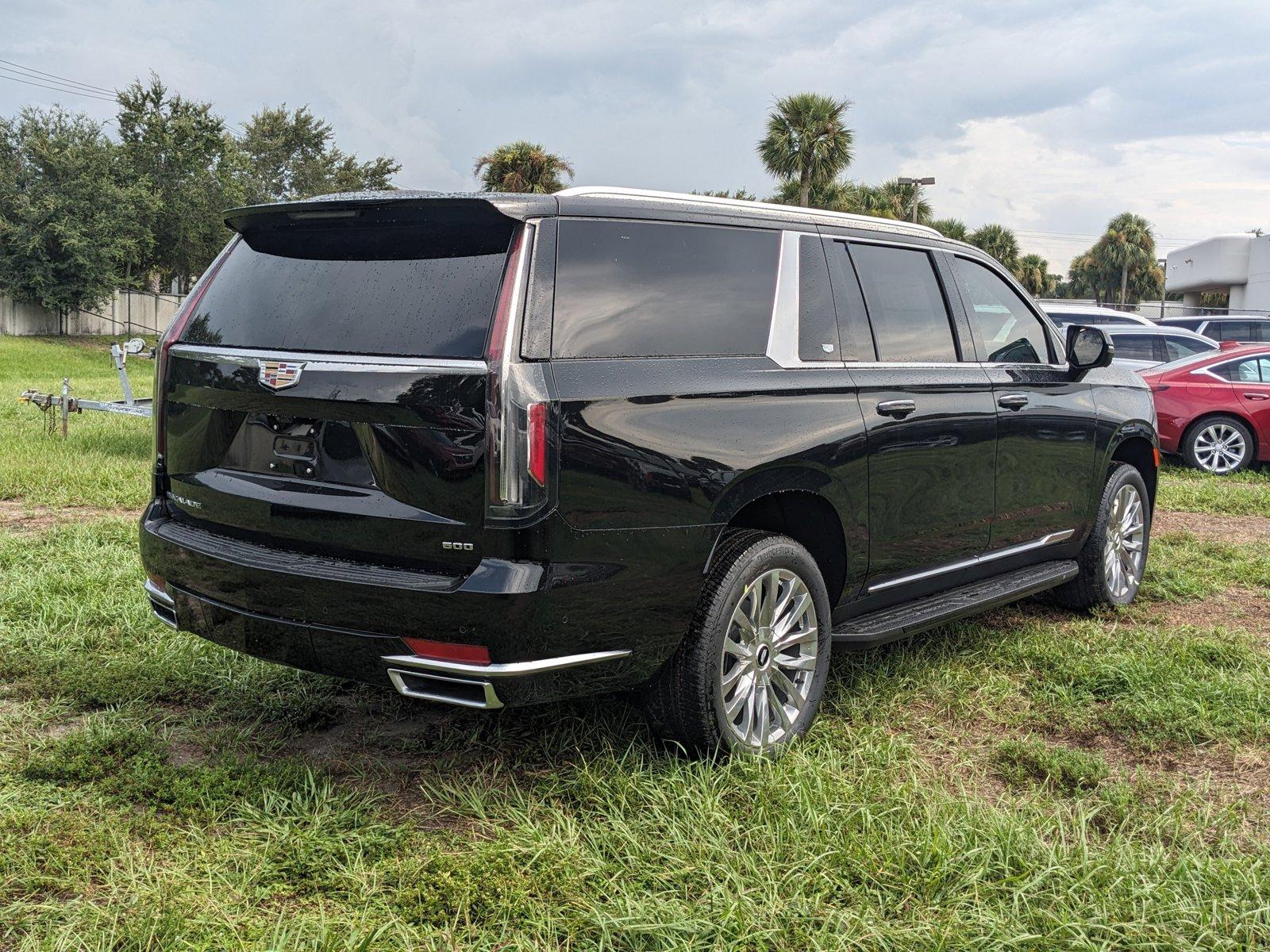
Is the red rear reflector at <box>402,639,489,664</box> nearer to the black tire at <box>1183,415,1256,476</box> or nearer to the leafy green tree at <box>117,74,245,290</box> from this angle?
the black tire at <box>1183,415,1256,476</box>

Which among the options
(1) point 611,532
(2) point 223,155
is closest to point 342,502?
(1) point 611,532

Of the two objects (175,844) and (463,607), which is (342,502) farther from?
(175,844)

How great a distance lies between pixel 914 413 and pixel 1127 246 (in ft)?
271

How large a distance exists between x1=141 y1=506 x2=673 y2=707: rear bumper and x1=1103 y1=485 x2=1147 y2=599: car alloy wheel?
11.0ft

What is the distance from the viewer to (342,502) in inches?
126

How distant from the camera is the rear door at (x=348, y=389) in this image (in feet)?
10.0

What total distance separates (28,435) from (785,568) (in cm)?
980

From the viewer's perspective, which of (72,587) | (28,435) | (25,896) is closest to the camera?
(25,896)

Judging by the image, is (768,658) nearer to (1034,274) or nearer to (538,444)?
(538,444)

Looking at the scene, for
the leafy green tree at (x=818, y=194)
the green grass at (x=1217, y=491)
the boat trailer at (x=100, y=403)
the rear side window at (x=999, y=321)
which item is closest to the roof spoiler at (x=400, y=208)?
the rear side window at (x=999, y=321)

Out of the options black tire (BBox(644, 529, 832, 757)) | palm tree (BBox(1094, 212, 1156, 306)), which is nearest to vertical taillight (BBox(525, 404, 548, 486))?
black tire (BBox(644, 529, 832, 757))

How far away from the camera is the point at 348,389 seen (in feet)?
10.3

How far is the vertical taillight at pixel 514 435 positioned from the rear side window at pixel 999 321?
8.36 feet

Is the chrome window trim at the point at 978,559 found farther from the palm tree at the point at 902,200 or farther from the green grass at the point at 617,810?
the palm tree at the point at 902,200
